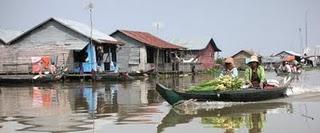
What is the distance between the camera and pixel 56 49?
103 ft

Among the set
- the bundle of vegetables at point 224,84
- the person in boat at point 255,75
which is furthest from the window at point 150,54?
the bundle of vegetables at point 224,84

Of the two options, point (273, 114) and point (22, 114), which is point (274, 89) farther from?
point (22, 114)

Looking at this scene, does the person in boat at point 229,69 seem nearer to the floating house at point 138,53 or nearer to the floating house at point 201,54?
the floating house at point 138,53

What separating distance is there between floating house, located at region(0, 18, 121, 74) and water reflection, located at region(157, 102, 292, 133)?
1816cm

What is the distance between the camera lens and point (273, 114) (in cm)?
1166

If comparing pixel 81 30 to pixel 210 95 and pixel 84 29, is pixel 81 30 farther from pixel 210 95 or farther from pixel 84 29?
pixel 210 95

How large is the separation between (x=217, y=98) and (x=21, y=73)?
20364 mm

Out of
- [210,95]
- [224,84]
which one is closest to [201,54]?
[224,84]

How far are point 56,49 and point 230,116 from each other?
21615 mm

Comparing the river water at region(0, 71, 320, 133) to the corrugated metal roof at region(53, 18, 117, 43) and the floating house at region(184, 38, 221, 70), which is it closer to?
the corrugated metal roof at region(53, 18, 117, 43)

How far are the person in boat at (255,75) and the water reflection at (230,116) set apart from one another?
685 millimetres

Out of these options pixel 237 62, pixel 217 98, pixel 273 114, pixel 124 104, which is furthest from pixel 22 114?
pixel 237 62

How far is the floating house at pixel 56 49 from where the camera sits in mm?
30891

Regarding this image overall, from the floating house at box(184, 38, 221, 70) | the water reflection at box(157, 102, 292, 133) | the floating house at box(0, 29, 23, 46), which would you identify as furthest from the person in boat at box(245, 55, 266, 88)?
the floating house at box(184, 38, 221, 70)
